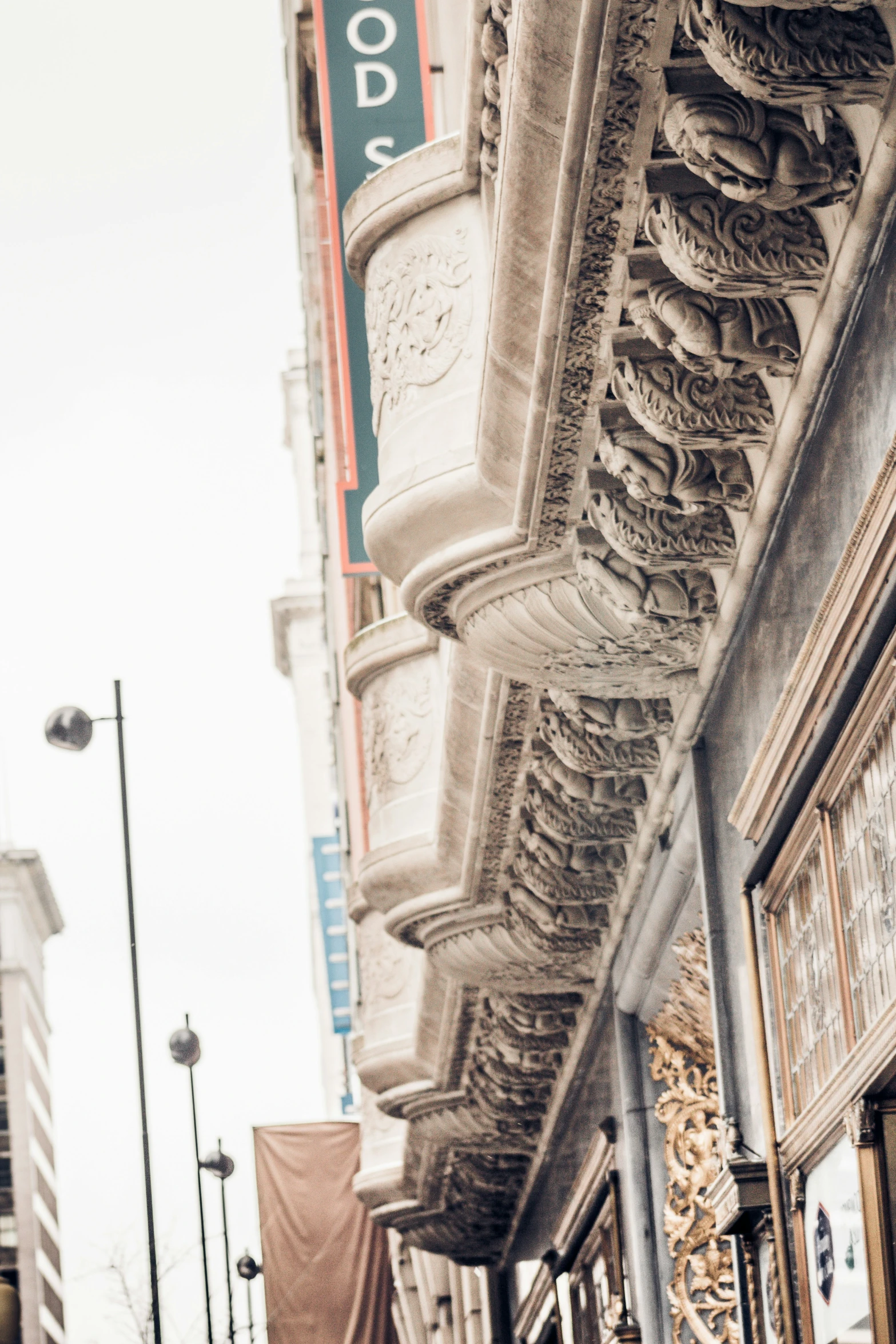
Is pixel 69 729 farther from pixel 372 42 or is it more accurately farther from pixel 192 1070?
pixel 192 1070

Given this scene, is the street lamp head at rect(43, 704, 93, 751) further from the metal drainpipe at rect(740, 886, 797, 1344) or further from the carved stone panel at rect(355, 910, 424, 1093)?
the metal drainpipe at rect(740, 886, 797, 1344)

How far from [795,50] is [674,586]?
9.36 ft

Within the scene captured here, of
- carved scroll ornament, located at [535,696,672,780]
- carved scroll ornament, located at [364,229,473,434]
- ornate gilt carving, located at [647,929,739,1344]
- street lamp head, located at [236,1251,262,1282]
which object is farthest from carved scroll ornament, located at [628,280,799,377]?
street lamp head, located at [236,1251,262,1282]

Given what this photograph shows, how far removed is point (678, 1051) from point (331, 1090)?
273 ft

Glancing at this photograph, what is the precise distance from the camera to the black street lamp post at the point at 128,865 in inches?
704

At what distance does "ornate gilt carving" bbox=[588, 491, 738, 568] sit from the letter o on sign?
8585mm

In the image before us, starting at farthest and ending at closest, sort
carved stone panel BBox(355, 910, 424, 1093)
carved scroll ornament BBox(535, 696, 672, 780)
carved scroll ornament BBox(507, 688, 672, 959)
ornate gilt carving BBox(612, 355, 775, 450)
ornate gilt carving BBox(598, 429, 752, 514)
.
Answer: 1. carved stone panel BBox(355, 910, 424, 1093)
2. carved scroll ornament BBox(535, 696, 672, 780)
3. carved scroll ornament BBox(507, 688, 672, 959)
4. ornate gilt carving BBox(598, 429, 752, 514)
5. ornate gilt carving BBox(612, 355, 775, 450)

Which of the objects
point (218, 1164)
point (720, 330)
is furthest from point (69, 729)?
point (218, 1164)

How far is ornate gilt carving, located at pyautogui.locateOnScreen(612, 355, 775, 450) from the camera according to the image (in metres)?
6.57

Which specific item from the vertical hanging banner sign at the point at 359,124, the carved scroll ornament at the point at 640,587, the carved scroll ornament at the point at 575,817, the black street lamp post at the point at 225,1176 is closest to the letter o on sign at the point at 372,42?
the vertical hanging banner sign at the point at 359,124

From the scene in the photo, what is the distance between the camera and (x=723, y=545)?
24.6 ft

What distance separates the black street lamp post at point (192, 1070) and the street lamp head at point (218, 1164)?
400 mm

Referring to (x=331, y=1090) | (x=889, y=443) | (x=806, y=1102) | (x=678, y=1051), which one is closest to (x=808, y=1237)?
(x=806, y=1102)

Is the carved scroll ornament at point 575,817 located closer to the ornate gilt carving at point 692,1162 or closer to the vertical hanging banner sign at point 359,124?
the ornate gilt carving at point 692,1162
